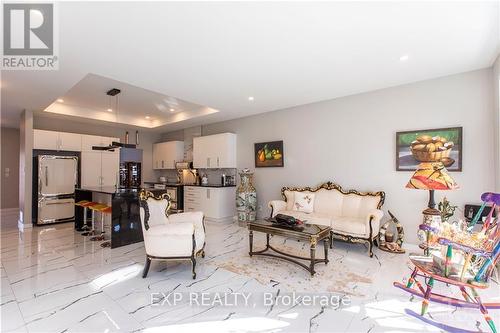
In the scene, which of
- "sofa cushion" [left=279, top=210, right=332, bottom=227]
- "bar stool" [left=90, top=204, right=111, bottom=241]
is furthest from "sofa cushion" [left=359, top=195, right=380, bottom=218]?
"bar stool" [left=90, top=204, right=111, bottom=241]

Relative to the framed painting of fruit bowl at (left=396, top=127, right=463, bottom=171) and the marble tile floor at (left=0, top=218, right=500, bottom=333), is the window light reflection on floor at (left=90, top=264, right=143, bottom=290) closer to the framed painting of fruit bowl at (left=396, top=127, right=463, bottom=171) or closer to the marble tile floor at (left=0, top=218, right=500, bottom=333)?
the marble tile floor at (left=0, top=218, right=500, bottom=333)

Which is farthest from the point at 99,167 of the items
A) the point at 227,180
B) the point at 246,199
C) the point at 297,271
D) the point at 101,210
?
the point at 297,271

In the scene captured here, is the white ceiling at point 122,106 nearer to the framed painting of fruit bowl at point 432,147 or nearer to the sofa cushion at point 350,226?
the sofa cushion at point 350,226

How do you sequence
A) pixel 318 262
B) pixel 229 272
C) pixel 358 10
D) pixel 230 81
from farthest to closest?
pixel 230 81 → pixel 318 262 → pixel 229 272 → pixel 358 10


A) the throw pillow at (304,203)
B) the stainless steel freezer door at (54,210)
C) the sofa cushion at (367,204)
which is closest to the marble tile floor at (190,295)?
the sofa cushion at (367,204)

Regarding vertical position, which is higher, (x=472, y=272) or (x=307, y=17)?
(x=307, y=17)

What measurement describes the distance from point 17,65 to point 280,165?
15.0 ft

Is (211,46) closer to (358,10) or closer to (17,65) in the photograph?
(358,10)

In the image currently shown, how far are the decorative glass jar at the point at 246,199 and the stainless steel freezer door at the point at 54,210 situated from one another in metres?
4.21

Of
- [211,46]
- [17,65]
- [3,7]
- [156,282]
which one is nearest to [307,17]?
[211,46]

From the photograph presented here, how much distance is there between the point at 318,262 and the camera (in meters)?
3.15

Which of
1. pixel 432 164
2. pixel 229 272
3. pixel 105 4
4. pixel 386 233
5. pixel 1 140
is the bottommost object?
pixel 229 272

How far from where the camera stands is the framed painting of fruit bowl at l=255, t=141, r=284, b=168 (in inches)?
209

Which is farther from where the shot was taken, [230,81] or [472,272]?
[230,81]
